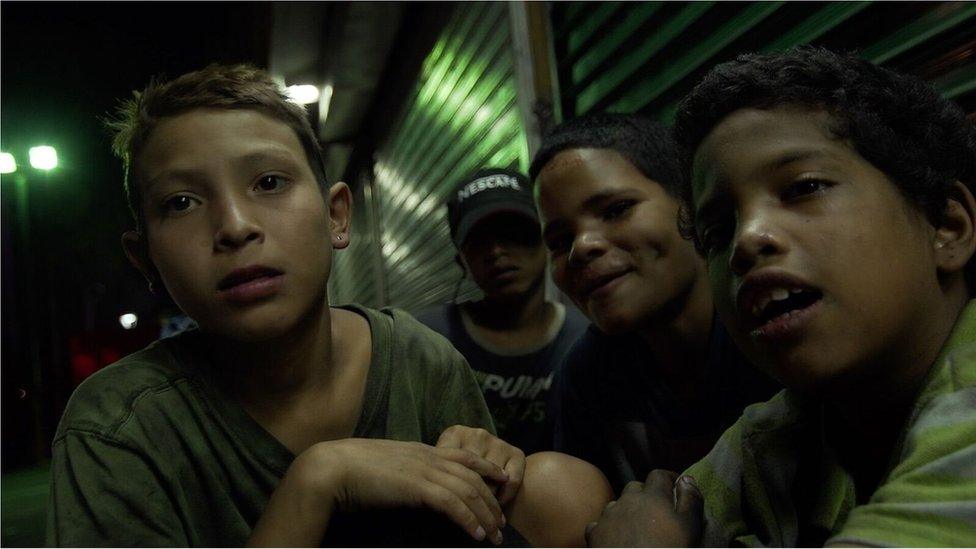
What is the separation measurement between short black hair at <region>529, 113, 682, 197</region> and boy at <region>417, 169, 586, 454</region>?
2.42 ft

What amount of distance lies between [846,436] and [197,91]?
1.32 m

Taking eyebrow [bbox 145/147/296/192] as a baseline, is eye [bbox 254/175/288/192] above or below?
below

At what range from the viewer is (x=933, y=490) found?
750 millimetres

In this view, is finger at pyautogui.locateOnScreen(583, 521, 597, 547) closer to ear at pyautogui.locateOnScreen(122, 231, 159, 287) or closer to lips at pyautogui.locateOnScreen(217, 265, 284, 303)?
lips at pyautogui.locateOnScreen(217, 265, 284, 303)

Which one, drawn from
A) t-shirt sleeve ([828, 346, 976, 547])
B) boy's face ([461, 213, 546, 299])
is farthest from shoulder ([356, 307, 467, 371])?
boy's face ([461, 213, 546, 299])

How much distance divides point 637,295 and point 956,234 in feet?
2.55

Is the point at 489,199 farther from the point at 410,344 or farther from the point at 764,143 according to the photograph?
the point at 764,143

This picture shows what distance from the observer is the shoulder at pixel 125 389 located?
1087 millimetres

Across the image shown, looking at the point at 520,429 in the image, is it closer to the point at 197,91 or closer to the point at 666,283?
the point at 666,283

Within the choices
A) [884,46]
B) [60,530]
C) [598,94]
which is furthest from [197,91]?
[598,94]

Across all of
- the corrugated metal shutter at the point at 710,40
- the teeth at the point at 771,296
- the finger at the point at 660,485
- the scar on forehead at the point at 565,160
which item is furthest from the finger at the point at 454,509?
the corrugated metal shutter at the point at 710,40

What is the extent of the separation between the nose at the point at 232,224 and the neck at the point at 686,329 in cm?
111

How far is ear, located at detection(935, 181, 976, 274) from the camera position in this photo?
98 centimetres

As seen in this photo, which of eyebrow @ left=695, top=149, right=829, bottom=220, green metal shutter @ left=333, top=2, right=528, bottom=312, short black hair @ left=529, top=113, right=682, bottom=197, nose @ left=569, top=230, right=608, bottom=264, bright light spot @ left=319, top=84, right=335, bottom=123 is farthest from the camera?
bright light spot @ left=319, top=84, right=335, bottom=123
